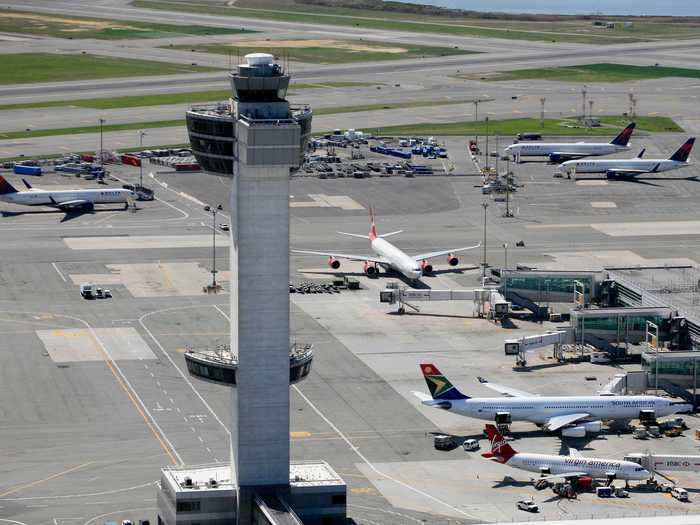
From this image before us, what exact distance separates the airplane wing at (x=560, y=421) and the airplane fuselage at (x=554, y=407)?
33 cm

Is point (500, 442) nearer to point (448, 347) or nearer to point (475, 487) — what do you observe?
point (475, 487)

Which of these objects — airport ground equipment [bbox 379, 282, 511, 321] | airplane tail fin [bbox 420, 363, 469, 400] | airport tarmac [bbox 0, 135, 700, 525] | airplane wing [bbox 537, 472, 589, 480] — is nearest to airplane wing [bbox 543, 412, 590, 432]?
airport tarmac [bbox 0, 135, 700, 525]

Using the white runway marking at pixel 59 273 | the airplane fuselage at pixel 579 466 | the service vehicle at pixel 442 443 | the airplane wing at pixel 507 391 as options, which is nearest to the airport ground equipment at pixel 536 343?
the airplane wing at pixel 507 391

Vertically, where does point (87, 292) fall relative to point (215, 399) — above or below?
above

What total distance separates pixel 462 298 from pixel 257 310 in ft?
231

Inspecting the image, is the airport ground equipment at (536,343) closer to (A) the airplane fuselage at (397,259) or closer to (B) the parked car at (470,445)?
(B) the parked car at (470,445)

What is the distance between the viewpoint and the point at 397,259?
7397 inches

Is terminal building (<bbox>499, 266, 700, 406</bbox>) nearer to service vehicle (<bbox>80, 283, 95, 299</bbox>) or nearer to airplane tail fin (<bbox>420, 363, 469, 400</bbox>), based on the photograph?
airplane tail fin (<bbox>420, 363, 469, 400</bbox>)

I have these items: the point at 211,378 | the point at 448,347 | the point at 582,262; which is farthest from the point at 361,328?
the point at 211,378

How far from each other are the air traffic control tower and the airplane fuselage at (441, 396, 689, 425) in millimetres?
25242

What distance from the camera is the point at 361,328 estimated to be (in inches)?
6516

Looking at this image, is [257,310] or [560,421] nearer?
[257,310]

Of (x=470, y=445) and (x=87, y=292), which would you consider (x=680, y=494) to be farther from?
(x=87, y=292)

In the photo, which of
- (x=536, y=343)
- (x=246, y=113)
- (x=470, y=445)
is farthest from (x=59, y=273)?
(x=246, y=113)
